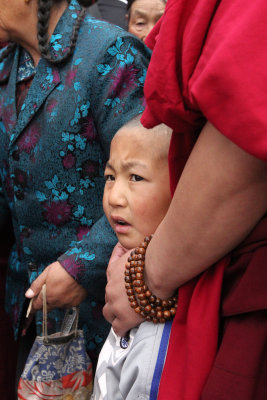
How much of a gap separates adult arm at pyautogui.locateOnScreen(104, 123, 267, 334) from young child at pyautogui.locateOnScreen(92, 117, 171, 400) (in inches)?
9.3

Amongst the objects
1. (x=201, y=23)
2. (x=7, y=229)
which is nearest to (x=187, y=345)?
(x=201, y=23)

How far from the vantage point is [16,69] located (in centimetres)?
179

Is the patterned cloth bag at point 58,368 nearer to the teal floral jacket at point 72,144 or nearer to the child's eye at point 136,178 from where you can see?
the teal floral jacket at point 72,144

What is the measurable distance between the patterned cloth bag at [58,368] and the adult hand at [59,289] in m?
0.03

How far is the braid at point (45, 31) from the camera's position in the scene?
1.58 m

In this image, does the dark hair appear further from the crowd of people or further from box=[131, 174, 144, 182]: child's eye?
box=[131, 174, 144, 182]: child's eye

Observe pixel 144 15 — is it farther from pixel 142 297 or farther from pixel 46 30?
pixel 142 297

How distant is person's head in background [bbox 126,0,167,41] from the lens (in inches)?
126

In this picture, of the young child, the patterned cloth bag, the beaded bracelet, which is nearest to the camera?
the beaded bracelet

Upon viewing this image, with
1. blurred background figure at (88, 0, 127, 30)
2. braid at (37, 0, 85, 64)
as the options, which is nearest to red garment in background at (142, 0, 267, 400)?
braid at (37, 0, 85, 64)

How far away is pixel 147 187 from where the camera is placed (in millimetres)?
1160

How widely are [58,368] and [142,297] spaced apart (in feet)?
2.18

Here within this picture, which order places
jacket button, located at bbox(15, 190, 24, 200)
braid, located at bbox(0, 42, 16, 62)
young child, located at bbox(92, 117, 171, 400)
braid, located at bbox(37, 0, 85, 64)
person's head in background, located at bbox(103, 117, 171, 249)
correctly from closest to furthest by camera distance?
1. young child, located at bbox(92, 117, 171, 400)
2. person's head in background, located at bbox(103, 117, 171, 249)
3. braid, located at bbox(37, 0, 85, 64)
4. jacket button, located at bbox(15, 190, 24, 200)
5. braid, located at bbox(0, 42, 16, 62)

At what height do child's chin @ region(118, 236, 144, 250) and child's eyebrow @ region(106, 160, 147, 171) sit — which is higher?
child's eyebrow @ region(106, 160, 147, 171)
